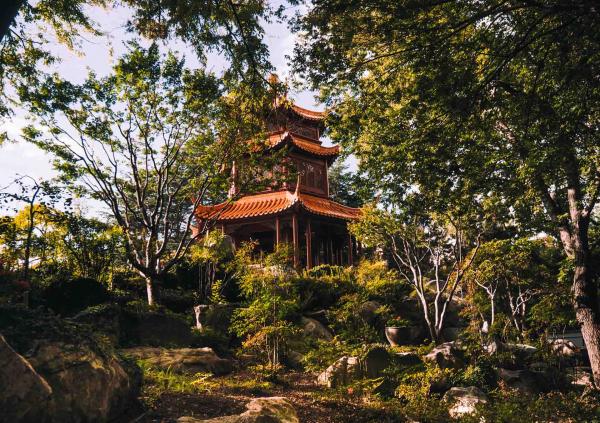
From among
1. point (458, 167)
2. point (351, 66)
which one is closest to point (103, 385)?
point (351, 66)

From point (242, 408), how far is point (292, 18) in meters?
5.24

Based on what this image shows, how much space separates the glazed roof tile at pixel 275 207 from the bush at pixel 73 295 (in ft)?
27.9

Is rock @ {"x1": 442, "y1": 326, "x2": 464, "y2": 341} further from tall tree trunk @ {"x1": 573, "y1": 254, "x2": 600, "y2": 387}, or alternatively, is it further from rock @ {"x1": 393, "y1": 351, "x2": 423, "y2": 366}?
tall tree trunk @ {"x1": 573, "y1": 254, "x2": 600, "y2": 387}

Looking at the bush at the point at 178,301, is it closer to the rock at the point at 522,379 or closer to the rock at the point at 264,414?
the rock at the point at 264,414

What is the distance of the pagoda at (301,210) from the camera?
19.3 m

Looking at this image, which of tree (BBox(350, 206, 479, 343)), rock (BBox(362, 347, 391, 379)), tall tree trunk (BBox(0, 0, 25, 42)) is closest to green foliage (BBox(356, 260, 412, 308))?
tree (BBox(350, 206, 479, 343))

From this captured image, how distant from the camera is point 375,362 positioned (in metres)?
7.89

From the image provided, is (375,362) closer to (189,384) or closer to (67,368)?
(189,384)

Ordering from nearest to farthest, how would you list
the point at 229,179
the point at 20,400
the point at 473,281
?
1. the point at 20,400
2. the point at 229,179
3. the point at 473,281

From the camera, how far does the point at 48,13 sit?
6848 millimetres

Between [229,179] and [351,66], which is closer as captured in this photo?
[351,66]

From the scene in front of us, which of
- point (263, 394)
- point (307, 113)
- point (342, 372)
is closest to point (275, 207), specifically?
point (307, 113)

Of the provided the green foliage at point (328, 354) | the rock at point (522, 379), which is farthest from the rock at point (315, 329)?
the rock at point (522, 379)

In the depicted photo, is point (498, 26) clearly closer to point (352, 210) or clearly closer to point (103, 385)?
point (103, 385)
